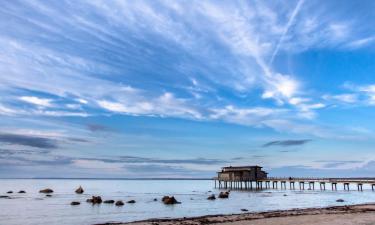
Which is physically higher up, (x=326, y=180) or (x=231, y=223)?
(x=326, y=180)

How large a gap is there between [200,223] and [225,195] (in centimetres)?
5008

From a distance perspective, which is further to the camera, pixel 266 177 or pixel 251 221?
pixel 266 177

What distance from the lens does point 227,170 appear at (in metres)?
124

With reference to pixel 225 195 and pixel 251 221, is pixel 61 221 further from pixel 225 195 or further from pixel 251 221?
pixel 225 195

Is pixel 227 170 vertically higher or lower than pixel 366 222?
higher

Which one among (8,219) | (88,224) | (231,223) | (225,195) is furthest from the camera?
(225,195)

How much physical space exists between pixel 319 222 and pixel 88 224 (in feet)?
76.8

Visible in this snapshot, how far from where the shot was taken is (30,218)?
49.4 m

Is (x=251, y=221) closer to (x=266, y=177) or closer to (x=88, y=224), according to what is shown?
(x=88, y=224)

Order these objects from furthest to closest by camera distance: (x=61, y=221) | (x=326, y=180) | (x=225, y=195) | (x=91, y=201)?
(x=326, y=180)
(x=225, y=195)
(x=91, y=201)
(x=61, y=221)

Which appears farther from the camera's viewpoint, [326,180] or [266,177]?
[266,177]

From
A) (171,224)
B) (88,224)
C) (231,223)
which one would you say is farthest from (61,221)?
(231,223)

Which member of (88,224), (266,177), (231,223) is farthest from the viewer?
(266,177)

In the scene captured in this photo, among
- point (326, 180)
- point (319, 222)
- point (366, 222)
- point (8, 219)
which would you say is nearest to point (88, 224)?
point (8, 219)
